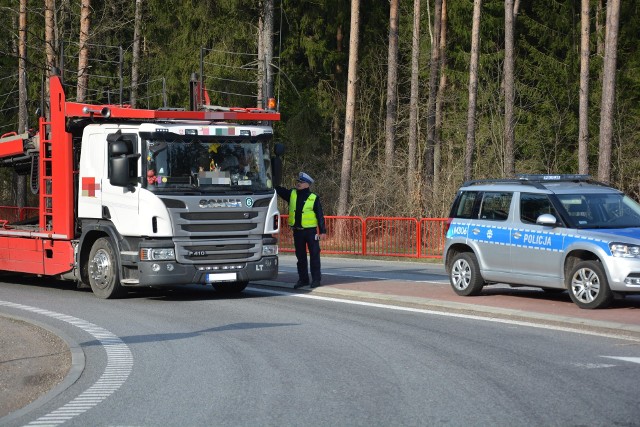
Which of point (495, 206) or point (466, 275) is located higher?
point (495, 206)

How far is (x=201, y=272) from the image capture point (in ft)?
55.1

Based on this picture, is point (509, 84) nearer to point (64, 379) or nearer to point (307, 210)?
point (307, 210)

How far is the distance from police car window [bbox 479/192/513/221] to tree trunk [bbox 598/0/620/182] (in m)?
15.6

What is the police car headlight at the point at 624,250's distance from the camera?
14266mm

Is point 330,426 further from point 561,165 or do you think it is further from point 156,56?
point 156,56

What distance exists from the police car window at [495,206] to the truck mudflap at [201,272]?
3.52 metres

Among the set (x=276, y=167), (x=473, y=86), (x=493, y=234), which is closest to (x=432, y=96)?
(x=473, y=86)

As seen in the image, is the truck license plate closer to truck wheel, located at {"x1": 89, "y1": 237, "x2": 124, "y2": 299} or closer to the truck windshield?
the truck windshield

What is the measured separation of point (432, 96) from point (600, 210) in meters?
30.6

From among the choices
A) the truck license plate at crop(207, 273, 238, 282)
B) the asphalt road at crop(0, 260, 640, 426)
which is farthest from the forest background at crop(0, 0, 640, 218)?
the asphalt road at crop(0, 260, 640, 426)

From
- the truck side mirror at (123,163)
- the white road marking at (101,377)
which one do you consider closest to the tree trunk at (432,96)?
the truck side mirror at (123,163)

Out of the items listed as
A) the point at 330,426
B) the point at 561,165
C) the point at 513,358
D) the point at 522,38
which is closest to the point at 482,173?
→ the point at 561,165

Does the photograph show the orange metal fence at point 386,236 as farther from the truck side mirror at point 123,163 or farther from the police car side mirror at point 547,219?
the truck side mirror at point 123,163

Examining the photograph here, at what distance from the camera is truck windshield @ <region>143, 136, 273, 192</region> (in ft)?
54.0
